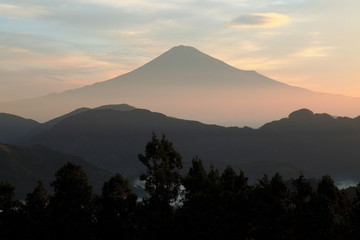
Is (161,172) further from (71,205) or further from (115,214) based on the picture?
(71,205)

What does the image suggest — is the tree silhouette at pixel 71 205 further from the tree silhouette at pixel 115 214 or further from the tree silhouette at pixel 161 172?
the tree silhouette at pixel 161 172

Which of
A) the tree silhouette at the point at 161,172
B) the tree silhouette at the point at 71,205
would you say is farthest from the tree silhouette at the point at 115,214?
the tree silhouette at the point at 161,172

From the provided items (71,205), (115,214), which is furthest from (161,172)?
(71,205)

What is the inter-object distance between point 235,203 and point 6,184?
26.8 m

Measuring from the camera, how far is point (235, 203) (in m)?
51.3

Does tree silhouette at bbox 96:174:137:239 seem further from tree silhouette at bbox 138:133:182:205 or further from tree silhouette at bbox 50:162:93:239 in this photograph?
tree silhouette at bbox 138:133:182:205

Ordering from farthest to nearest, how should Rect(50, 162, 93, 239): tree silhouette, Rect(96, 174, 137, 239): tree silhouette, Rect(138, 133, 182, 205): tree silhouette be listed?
Rect(138, 133, 182, 205): tree silhouette, Rect(50, 162, 93, 239): tree silhouette, Rect(96, 174, 137, 239): tree silhouette

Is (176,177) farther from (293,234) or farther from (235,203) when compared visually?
(293,234)

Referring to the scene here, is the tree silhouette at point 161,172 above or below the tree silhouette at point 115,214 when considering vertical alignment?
above

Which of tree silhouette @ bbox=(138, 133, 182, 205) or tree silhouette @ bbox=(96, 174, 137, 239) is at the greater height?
tree silhouette @ bbox=(138, 133, 182, 205)

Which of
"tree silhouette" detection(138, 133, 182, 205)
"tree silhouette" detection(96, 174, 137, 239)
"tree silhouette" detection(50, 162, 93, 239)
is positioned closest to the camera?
"tree silhouette" detection(96, 174, 137, 239)

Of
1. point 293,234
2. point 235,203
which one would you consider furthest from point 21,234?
point 293,234

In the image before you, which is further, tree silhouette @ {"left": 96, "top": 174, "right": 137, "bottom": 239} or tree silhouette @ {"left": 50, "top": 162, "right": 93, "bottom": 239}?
tree silhouette @ {"left": 50, "top": 162, "right": 93, "bottom": 239}

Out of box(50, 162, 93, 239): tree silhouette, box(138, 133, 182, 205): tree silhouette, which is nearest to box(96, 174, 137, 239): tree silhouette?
box(50, 162, 93, 239): tree silhouette
